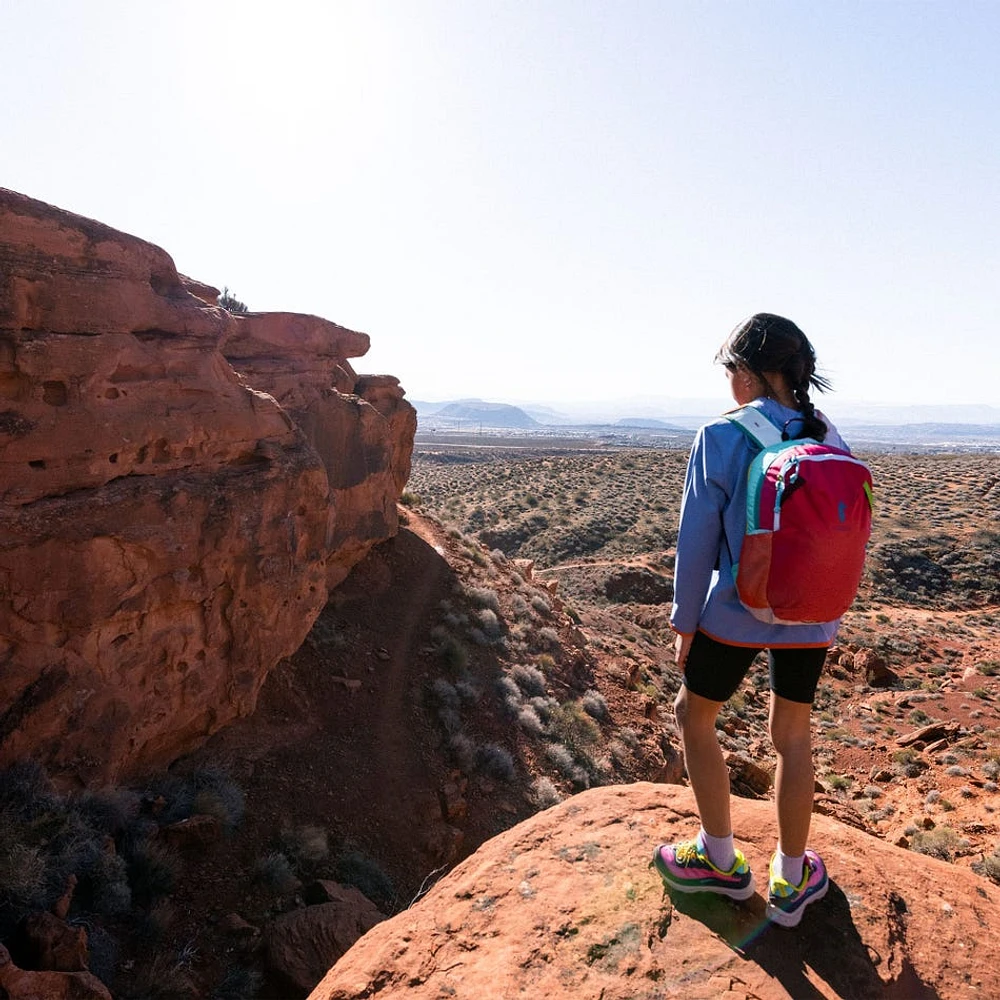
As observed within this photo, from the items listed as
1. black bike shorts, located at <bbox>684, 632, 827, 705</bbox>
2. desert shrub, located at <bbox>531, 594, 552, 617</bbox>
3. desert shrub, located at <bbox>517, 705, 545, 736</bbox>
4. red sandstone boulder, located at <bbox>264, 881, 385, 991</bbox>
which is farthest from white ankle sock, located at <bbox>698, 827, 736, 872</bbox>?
desert shrub, located at <bbox>531, 594, 552, 617</bbox>

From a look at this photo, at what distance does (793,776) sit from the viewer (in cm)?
342

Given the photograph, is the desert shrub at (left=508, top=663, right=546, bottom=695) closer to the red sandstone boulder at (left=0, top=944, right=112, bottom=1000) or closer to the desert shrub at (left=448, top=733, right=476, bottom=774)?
the desert shrub at (left=448, top=733, right=476, bottom=774)

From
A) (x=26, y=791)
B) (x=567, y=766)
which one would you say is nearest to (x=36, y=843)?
(x=26, y=791)

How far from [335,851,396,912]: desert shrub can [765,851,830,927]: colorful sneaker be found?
5.96m

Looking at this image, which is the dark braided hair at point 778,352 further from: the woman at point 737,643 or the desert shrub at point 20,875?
the desert shrub at point 20,875

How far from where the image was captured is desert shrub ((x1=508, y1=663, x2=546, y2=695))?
1480 cm

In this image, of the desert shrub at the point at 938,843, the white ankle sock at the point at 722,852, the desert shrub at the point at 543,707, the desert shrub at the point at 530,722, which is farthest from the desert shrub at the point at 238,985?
the desert shrub at the point at 938,843

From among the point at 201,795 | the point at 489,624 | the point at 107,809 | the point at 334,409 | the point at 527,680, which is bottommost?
the point at 527,680

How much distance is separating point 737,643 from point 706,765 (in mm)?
727

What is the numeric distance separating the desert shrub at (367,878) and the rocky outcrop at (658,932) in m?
4.51

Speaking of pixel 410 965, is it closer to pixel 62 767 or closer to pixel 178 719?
pixel 62 767

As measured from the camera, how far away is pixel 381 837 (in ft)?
30.9

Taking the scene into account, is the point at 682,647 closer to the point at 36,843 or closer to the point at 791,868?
the point at 791,868

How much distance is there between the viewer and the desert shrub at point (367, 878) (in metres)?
8.18
